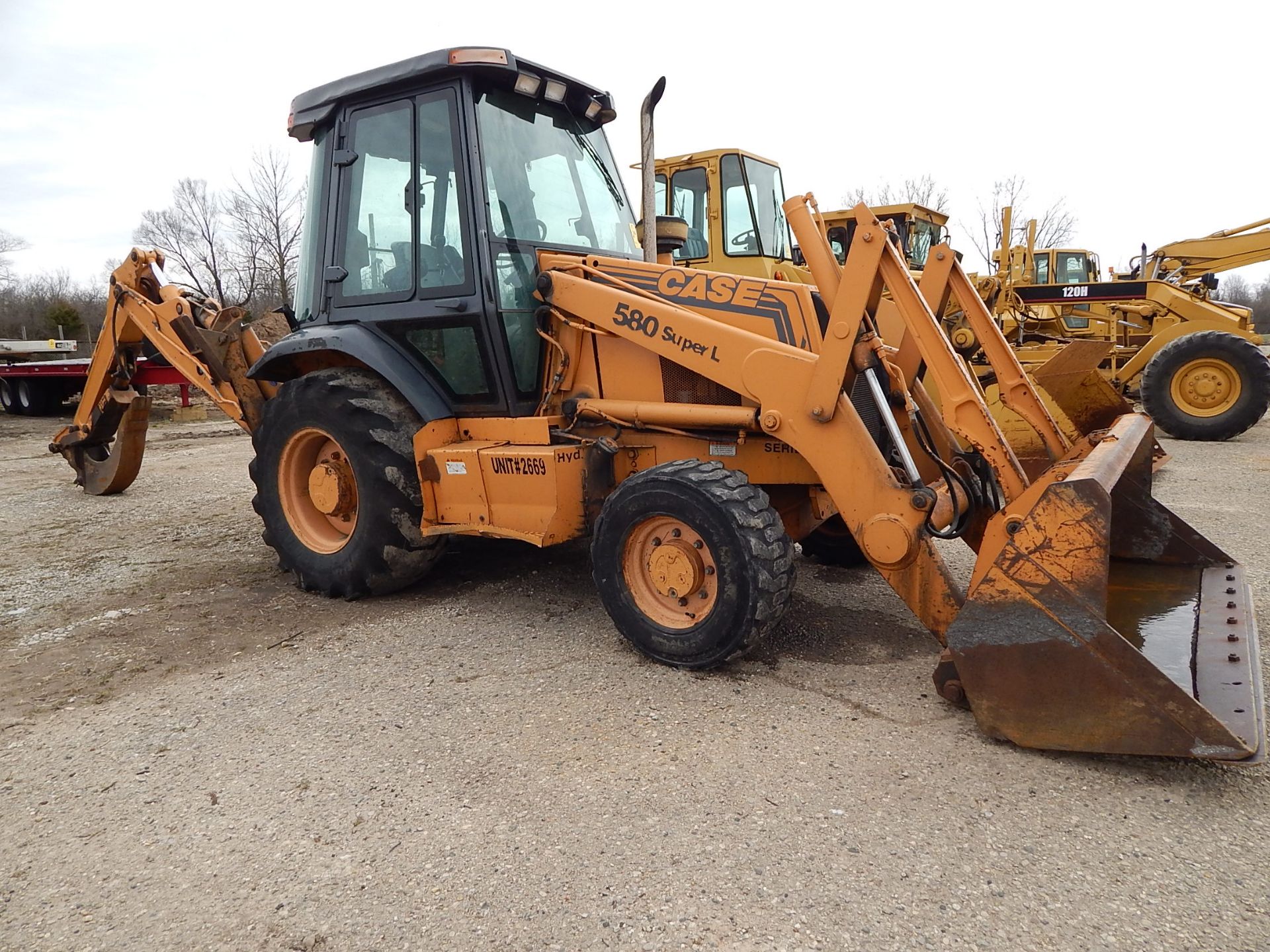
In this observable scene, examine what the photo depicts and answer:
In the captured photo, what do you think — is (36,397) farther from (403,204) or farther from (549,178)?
(549,178)

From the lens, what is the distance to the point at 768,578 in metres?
3.30

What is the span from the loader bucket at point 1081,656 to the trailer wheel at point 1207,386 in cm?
869

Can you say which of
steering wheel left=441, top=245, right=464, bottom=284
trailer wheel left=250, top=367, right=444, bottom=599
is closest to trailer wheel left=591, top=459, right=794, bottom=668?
trailer wheel left=250, top=367, right=444, bottom=599

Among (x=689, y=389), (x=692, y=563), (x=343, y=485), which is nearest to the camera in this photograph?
(x=692, y=563)

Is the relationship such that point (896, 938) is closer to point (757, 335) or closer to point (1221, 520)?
point (757, 335)

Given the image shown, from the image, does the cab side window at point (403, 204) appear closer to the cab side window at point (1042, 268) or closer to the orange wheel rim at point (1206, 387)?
the orange wheel rim at point (1206, 387)

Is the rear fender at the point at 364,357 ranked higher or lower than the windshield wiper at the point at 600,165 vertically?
lower

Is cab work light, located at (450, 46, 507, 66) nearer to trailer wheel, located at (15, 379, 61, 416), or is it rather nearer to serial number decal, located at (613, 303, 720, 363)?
serial number decal, located at (613, 303, 720, 363)

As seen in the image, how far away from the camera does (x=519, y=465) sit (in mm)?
4121

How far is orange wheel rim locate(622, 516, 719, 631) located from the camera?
350 cm

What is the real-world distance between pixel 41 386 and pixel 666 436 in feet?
56.6

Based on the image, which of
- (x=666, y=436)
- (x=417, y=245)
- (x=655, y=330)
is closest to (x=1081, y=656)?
(x=666, y=436)

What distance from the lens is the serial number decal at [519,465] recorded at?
13.3 ft

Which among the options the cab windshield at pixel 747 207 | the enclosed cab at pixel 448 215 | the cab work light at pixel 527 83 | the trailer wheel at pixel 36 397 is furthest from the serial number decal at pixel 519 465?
the trailer wheel at pixel 36 397
